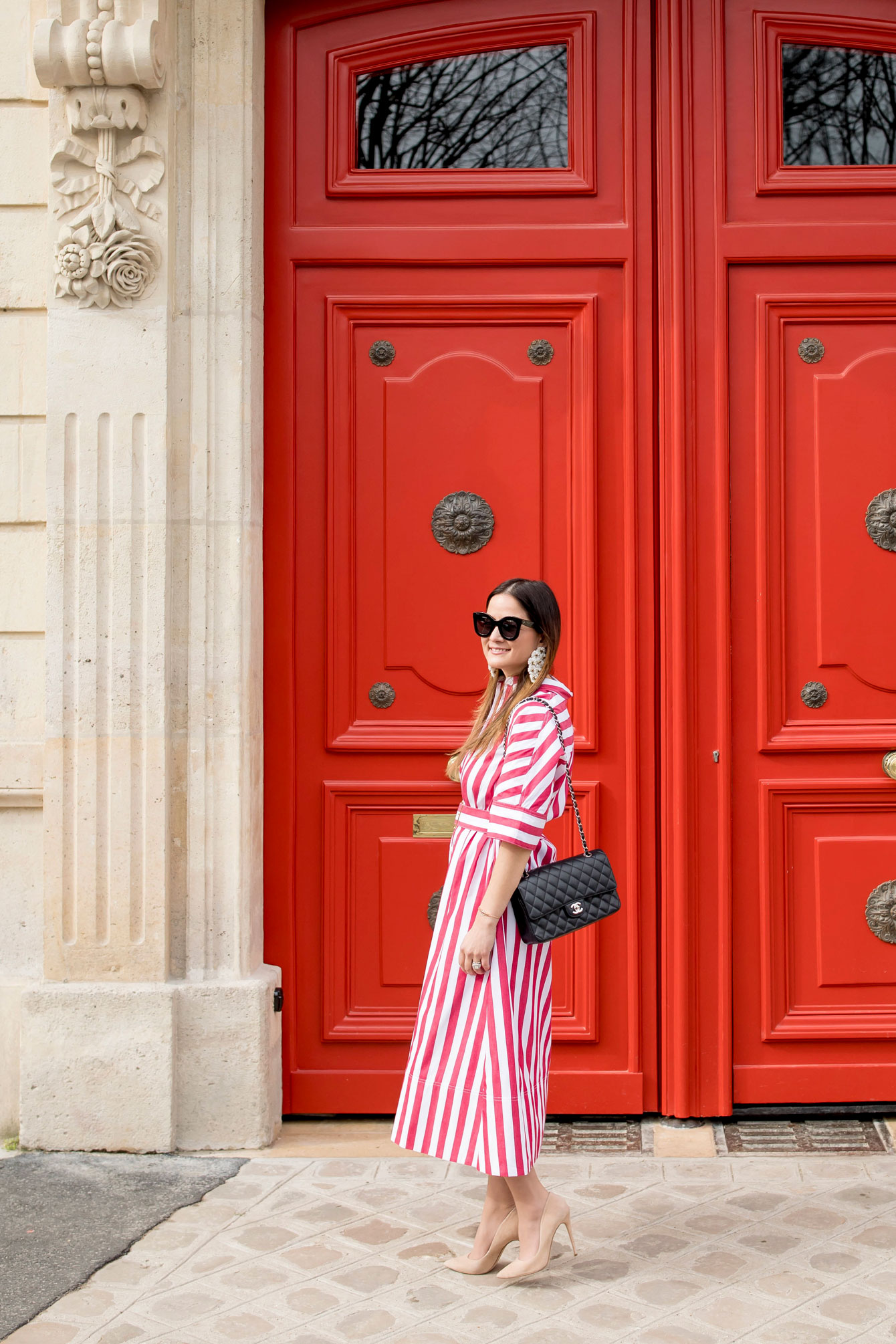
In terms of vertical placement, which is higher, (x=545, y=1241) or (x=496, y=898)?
(x=496, y=898)

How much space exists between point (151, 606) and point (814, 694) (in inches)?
88.1

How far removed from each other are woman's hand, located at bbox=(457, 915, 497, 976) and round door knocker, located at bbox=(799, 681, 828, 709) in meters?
1.83

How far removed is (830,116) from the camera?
4449 millimetres

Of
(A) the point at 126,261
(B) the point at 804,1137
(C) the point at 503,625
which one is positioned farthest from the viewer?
(B) the point at 804,1137

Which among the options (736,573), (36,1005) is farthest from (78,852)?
(736,573)

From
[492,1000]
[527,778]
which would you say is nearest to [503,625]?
[527,778]

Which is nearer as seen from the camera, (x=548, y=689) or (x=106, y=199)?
(x=548, y=689)

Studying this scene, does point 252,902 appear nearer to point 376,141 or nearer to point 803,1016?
point 803,1016

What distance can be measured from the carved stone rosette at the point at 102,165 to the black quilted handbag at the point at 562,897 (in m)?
2.11

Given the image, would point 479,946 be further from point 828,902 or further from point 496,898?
point 828,902

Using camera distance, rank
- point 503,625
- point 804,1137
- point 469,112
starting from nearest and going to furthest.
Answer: point 503,625 → point 804,1137 → point 469,112

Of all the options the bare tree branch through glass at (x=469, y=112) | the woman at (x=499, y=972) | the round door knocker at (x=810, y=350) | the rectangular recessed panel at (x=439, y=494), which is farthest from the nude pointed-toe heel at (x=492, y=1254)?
the bare tree branch through glass at (x=469, y=112)

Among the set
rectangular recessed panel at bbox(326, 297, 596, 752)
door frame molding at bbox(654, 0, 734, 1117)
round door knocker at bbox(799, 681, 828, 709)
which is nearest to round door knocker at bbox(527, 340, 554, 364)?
rectangular recessed panel at bbox(326, 297, 596, 752)

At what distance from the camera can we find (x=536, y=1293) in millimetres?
3078
